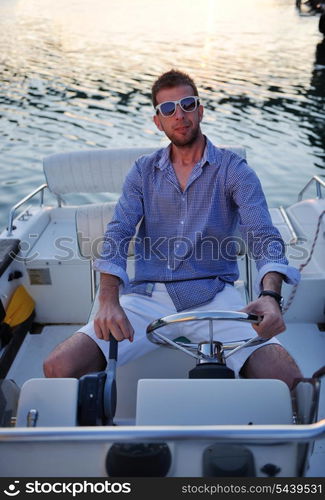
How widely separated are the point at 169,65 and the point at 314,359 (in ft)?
37.7

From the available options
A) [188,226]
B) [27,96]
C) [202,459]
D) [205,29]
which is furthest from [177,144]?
[205,29]

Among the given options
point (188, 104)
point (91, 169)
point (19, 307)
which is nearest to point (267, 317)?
point (188, 104)

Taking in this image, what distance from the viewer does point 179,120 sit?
6.42ft

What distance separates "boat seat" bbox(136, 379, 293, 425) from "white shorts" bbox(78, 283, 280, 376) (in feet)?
1.23

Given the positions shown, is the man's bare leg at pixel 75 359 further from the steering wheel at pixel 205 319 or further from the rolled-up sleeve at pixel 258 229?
the rolled-up sleeve at pixel 258 229

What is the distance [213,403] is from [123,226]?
917mm

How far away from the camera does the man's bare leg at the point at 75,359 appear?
175 cm

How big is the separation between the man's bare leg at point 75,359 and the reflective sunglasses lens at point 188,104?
0.91 metres

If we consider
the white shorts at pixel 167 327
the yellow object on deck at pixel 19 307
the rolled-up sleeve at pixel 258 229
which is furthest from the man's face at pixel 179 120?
the yellow object on deck at pixel 19 307

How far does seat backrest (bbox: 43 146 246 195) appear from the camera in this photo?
309 centimetres

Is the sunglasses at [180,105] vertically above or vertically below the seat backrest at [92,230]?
above

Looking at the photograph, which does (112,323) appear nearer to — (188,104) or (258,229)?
(258,229)

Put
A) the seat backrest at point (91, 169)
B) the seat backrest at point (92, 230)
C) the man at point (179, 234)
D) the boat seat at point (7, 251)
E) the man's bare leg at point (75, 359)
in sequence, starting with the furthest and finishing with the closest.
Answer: the seat backrest at point (91, 169) < the boat seat at point (7, 251) < the seat backrest at point (92, 230) < the man at point (179, 234) < the man's bare leg at point (75, 359)

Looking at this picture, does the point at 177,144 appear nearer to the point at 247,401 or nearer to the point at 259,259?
the point at 259,259
